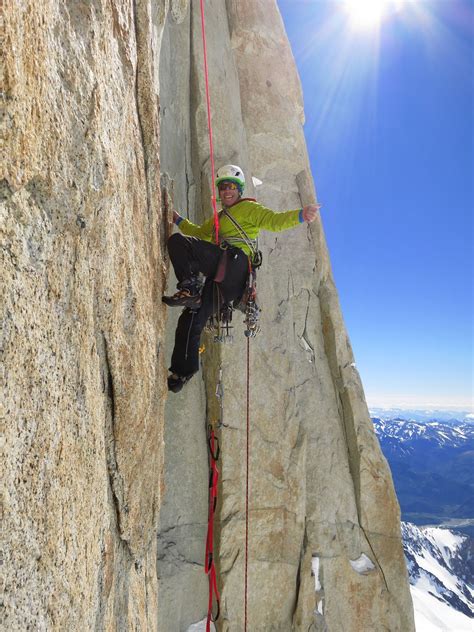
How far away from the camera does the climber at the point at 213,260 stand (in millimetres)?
5254

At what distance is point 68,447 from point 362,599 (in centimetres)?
921

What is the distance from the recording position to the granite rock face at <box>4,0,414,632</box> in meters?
2.08

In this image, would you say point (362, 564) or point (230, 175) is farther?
point (362, 564)

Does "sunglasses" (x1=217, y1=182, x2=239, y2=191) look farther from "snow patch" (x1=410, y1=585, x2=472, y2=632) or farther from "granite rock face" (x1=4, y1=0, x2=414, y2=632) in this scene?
"snow patch" (x1=410, y1=585, x2=472, y2=632)

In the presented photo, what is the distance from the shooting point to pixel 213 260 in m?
5.46

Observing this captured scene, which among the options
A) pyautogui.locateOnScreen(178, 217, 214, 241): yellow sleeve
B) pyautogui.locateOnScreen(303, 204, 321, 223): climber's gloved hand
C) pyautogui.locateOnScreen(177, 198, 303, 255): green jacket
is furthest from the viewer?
pyautogui.locateOnScreen(178, 217, 214, 241): yellow sleeve

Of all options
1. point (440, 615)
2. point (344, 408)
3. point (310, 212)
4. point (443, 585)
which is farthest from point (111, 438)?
point (443, 585)

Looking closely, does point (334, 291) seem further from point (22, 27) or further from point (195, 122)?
point (22, 27)

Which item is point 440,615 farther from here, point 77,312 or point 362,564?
point 77,312

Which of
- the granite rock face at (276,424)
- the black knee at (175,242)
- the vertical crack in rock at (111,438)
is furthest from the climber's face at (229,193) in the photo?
the vertical crack in rock at (111,438)

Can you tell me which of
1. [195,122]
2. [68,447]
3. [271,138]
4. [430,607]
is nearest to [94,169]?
[68,447]

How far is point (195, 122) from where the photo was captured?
9.35 m

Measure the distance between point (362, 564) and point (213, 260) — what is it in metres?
7.89

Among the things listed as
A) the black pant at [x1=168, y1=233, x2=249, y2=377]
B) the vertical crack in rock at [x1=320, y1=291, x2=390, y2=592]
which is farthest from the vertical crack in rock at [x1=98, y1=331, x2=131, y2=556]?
the vertical crack in rock at [x1=320, y1=291, x2=390, y2=592]
